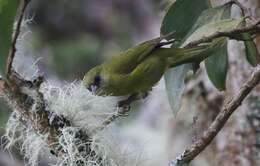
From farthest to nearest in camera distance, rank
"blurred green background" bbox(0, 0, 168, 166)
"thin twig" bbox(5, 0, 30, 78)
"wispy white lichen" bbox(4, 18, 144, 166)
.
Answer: "blurred green background" bbox(0, 0, 168, 166) < "wispy white lichen" bbox(4, 18, 144, 166) < "thin twig" bbox(5, 0, 30, 78)

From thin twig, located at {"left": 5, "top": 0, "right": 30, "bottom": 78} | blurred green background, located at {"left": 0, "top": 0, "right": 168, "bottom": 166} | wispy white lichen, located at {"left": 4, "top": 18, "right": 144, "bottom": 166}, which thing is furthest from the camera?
blurred green background, located at {"left": 0, "top": 0, "right": 168, "bottom": 166}

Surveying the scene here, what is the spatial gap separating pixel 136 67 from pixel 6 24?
242 millimetres

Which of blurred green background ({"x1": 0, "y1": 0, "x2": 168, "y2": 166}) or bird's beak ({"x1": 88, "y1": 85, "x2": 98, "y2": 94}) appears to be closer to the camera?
bird's beak ({"x1": 88, "y1": 85, "x2": 98, "y2": 94})

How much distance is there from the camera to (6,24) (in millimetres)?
828

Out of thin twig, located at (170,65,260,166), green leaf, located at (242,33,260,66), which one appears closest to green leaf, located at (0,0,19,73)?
thin twig, located at (170,65,260,166)

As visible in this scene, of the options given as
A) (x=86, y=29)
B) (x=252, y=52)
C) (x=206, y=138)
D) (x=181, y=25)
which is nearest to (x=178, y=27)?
(x=181, y=25)

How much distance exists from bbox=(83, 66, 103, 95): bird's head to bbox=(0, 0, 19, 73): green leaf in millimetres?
181

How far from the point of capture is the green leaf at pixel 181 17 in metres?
1.03

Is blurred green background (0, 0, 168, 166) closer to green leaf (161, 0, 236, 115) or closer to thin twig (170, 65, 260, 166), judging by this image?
green leaf (161, 0, 236, 115)

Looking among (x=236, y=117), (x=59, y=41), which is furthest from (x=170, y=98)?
(x=59, y=41)

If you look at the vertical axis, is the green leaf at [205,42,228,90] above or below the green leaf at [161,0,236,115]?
below

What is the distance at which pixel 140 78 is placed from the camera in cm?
95

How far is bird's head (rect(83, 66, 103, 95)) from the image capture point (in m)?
0.98

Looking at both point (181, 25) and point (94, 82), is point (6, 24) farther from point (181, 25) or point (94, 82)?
point (181, 25)
